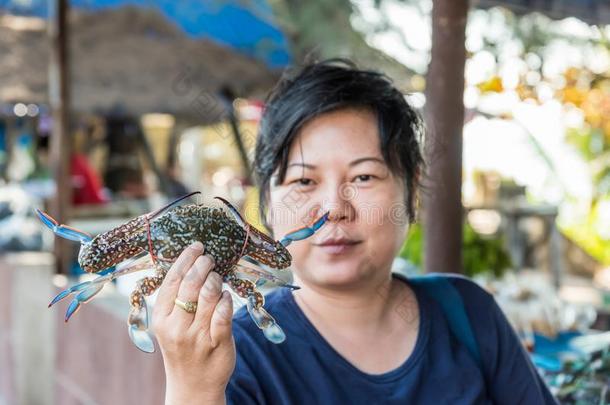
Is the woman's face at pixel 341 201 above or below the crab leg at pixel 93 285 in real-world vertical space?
above

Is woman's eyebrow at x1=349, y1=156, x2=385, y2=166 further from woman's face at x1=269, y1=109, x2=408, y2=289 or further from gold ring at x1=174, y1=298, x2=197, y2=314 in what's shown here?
gold ring at x1=174, y1=298, x2=197, y2=314

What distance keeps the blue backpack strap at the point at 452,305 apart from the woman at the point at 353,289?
0.05ft

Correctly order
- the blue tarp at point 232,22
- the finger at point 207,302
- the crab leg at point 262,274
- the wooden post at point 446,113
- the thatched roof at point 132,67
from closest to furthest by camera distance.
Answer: the finger at point 207,302
the crab leg at point 262,274
the wooden post at point 446,113
the thatched roof at point 132,67
the blue tarp at point 232,22

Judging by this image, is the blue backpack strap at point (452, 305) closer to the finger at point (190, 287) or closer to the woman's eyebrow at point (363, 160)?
the woman's eyebrow at point (363, 160)

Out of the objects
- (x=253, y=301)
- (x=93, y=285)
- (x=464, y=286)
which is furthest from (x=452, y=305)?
(x=93, y=285)

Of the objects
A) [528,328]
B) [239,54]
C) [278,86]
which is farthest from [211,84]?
[278,86]

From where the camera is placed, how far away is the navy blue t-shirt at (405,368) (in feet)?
5.06

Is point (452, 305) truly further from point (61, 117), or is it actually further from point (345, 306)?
point (61, 117)

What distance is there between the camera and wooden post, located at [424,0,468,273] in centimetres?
247

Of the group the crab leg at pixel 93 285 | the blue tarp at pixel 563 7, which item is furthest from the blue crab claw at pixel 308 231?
the blue tarp at pixel 563 7

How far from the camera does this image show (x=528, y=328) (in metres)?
3.06

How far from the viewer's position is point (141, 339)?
4.38ft

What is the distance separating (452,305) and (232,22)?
17.0ft

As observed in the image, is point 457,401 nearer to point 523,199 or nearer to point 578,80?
point 578,80
